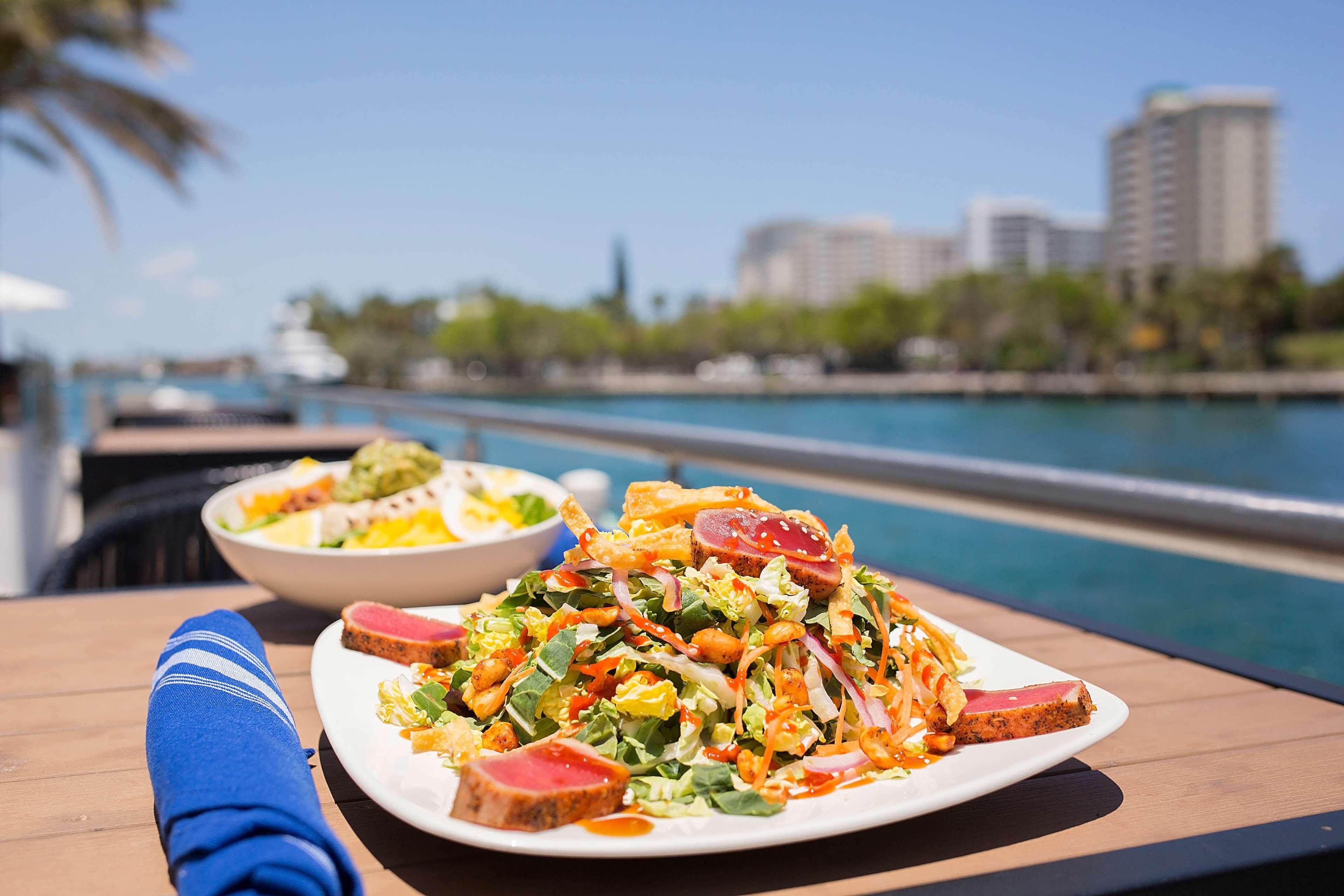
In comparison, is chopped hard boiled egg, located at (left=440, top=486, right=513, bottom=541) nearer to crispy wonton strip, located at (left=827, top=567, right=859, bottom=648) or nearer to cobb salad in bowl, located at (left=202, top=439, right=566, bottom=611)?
cobb salad in bowl, located at (left=202, top=439, right=566, bottom=611)

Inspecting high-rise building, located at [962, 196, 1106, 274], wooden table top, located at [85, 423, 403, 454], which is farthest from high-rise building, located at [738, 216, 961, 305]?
wooden table top, located at [85, 423, 403, 454]

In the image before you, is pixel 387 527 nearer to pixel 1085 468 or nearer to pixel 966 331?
pixel 1085 468

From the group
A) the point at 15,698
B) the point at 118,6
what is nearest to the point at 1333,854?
the point at 15,698

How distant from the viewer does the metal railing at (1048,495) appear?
1.35m

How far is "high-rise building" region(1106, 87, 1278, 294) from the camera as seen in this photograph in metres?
93.1

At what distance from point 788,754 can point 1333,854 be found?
366 millimetres

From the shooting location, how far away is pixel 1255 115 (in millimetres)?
93000

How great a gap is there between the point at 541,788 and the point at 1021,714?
373 mm

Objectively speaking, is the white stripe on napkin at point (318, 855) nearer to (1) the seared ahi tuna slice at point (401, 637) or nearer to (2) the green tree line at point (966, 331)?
(1) the seared ahi tuna slice at point (401, 637)

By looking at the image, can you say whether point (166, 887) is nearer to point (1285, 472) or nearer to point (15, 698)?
point (15, 698)

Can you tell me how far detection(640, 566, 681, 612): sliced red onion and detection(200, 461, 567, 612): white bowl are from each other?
0.50m

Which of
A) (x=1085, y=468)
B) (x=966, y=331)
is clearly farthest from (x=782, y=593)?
(x=966, y=331)

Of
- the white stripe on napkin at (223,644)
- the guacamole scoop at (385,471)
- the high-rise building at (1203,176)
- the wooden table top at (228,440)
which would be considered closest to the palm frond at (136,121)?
the wooden table top at (228,440)

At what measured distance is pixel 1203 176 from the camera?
94.1m
